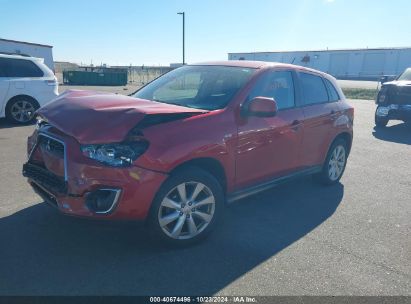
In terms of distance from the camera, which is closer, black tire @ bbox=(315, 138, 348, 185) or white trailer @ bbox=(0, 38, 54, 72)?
black tire @ bbox=(315, 138, 348, 185)

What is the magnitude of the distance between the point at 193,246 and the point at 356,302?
1508 millimetres

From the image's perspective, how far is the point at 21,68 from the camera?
922 centimetres

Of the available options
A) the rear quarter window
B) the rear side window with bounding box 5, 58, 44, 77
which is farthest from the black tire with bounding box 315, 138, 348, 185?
the rear quarter window

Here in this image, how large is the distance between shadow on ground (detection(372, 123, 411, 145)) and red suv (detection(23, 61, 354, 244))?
5.91 meters

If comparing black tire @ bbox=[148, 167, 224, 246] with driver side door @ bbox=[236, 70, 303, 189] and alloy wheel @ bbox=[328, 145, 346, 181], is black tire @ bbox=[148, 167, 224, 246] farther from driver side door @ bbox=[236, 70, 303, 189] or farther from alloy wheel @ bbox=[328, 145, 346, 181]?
alloy wheel @ bbox=[328, 145, 346, 181]

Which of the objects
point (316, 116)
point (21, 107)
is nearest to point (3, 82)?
point (21, 107)

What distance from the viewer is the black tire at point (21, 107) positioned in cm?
920

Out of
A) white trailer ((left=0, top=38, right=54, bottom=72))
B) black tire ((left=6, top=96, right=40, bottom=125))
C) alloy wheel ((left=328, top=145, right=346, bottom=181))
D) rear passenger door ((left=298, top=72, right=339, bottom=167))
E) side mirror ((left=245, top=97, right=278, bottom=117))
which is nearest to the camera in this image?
side mirror ((left=245, top=97, right=278, bottom=117))

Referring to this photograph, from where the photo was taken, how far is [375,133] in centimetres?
1043

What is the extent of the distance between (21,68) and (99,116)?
752 cm

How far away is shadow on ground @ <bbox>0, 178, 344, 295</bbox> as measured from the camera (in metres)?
2.83

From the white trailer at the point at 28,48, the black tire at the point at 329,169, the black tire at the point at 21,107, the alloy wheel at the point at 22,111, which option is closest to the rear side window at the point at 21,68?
the black tire at the point at 21,107

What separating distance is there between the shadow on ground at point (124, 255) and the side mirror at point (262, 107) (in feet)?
4.25

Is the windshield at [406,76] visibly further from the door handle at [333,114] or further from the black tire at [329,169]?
the door handle at [333,114]
